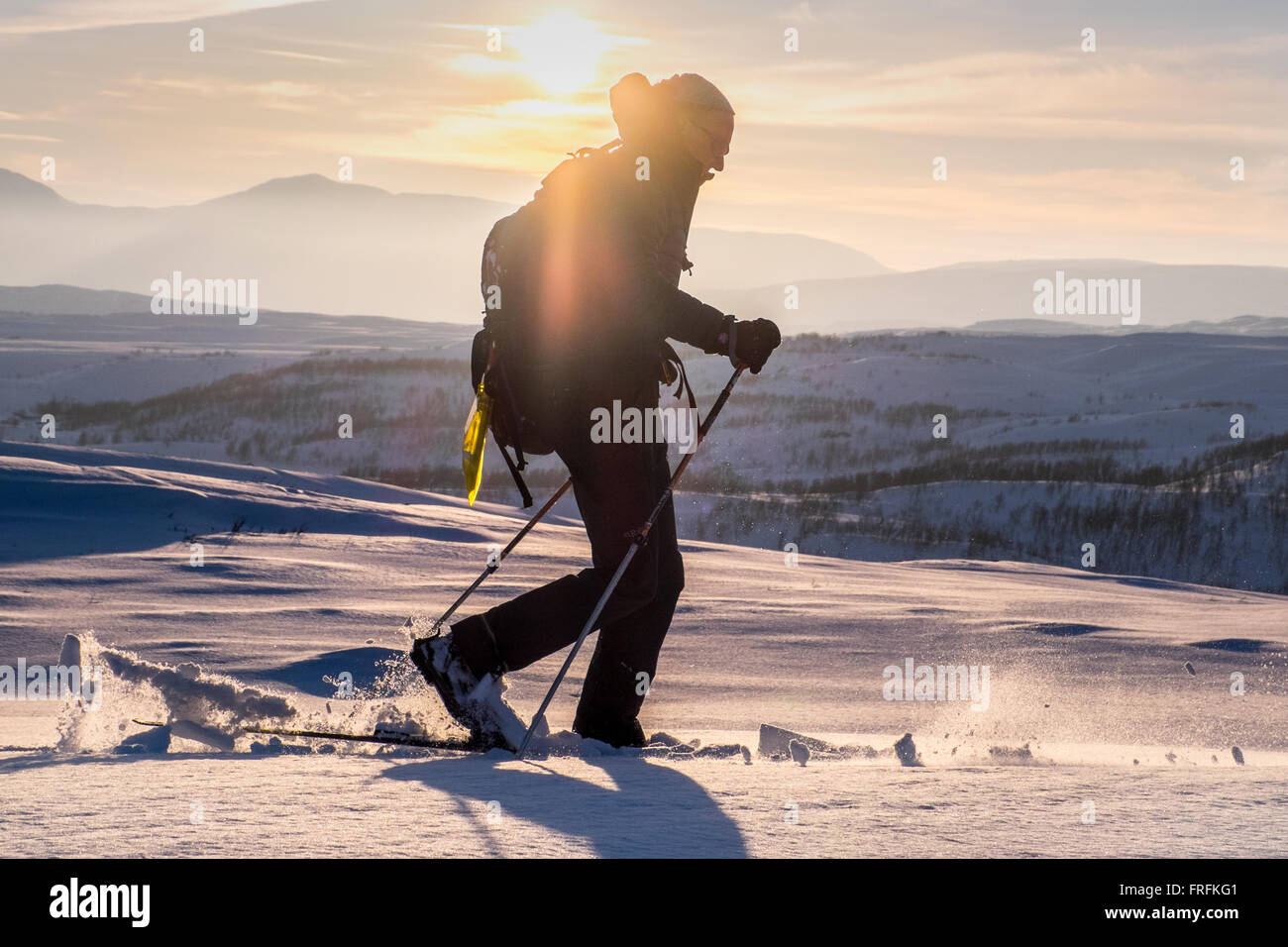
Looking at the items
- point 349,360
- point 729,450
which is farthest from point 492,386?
point 349,360

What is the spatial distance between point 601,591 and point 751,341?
758 mm

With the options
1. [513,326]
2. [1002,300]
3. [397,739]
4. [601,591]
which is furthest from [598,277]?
[1002,300]

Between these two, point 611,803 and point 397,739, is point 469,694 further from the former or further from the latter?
point 611,803

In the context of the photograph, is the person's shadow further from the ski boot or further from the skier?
the skier

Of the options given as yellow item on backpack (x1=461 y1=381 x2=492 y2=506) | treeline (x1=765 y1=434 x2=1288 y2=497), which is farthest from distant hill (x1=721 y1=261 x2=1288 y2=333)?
yellow item on backpack (x1=461 y1=381 x2=492 y2=506)

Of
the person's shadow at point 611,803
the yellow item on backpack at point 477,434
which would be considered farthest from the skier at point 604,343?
Answer: the person's shadow at point 611,803

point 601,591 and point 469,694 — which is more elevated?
point 601,591

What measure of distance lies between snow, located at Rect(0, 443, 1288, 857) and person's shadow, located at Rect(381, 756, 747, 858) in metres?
0.01

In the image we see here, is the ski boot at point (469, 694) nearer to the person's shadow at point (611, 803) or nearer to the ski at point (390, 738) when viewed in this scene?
the ski at point (390, 738)

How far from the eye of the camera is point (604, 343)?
11.0 feet

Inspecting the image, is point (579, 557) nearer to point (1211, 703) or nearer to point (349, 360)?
point (1211, 703)

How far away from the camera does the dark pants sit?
339 centimetres

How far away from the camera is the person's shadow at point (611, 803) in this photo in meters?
2.14

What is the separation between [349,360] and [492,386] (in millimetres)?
26798
